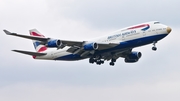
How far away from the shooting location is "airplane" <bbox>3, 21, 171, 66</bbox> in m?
96.7

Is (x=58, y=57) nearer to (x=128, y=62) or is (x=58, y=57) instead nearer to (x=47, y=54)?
(x=47, y=54)

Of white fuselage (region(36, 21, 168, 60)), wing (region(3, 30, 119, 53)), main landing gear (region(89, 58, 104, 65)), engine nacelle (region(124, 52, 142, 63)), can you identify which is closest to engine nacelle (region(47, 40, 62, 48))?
wing (region(3, 30, 119, 53))

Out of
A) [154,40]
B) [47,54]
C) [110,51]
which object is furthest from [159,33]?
[47,54]

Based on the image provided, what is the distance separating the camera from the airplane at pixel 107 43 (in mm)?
96688

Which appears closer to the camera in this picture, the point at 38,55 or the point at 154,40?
the point at 154,40

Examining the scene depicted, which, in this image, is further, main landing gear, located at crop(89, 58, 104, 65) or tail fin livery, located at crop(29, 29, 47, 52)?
tail fin livery, located at crop(29, 29, 47, 52)

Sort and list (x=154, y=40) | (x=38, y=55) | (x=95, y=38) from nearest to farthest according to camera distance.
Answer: (x=154, y=40) < (x=95, y=38) < (x=38, y=55)

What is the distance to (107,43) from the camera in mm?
98875

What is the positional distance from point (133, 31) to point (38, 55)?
20616 mm

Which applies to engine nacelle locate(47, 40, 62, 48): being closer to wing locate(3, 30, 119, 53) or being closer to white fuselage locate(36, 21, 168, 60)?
wing locate(3, 30, 119, 53)

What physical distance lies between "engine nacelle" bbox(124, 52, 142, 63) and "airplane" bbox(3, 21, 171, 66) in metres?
1.14

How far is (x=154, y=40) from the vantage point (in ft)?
317

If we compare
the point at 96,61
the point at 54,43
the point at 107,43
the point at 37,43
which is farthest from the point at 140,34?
the point at 37,43

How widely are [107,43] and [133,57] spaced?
1155 cm
